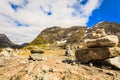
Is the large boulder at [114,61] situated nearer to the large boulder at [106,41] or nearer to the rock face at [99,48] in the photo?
the rock face at [99,48]

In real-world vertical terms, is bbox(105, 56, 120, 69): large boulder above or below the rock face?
below

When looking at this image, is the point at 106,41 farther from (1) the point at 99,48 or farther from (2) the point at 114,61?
(2) the point at 114,61

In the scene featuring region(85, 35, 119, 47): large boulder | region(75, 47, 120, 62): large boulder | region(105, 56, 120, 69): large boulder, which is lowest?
region(105, 56, 120, 69): large boulder

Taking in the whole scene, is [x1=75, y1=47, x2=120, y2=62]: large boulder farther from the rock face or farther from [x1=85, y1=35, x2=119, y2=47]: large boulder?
[x1=85, y1=35, x2=119, y2=47]: large boulder

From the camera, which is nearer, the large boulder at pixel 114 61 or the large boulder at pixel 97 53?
the large boulder at pixel 114 61

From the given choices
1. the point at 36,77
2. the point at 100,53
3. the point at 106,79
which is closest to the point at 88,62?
the point at 100,53

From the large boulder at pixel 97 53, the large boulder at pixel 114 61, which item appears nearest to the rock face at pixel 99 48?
the large boulder at pixel 97 53

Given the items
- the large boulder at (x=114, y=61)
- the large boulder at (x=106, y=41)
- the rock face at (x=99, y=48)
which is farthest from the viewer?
the rock face at (x=99, y=48)

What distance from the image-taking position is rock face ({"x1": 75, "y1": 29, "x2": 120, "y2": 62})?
3097 cm

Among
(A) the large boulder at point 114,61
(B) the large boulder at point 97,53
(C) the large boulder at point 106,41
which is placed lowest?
(A) the large boulder at point 114,61

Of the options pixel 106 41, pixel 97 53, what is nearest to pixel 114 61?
pixel 97 53

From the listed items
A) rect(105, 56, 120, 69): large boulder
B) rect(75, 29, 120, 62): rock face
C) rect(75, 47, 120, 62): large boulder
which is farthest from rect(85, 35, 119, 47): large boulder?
rect(105, 56, 120, 69): large boulder

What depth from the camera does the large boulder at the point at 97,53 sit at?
3095 cm

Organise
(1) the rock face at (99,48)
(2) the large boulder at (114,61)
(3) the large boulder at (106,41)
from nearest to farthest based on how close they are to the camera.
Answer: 1. (2) the large boulder at (114,61)
2. (3) the large boulder at (106,41)
3. (1) the rock face at (99,48)
